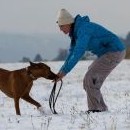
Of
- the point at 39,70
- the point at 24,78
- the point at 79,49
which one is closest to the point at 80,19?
the point at 79,49

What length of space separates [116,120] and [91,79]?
166cm

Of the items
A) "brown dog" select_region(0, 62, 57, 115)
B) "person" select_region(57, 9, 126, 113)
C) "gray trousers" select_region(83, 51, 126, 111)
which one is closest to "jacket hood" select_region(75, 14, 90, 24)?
"person" select_region(57, 9, 126, 113)

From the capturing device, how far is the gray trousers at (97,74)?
1034cm

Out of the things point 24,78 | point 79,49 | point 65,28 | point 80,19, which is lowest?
point 24,78

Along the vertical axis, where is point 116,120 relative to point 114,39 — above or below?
below

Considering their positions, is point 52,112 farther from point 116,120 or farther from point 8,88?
point 116,120

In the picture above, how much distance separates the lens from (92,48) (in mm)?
10188

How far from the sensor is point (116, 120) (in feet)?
28.8

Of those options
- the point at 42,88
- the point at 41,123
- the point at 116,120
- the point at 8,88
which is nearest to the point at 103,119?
the point at 116,120

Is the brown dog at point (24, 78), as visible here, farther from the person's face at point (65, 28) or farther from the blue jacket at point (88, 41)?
the person's face at point (65, 28)

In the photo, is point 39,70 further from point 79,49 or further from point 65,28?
point 79,49

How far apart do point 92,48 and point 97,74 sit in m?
0.49

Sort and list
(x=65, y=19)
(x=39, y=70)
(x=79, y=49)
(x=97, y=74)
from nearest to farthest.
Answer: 1. (x=79, y=49)
2. (x=65, y=19)
3. (x=97, y=74)
4. (x=39, y=70)

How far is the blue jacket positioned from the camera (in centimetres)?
984
